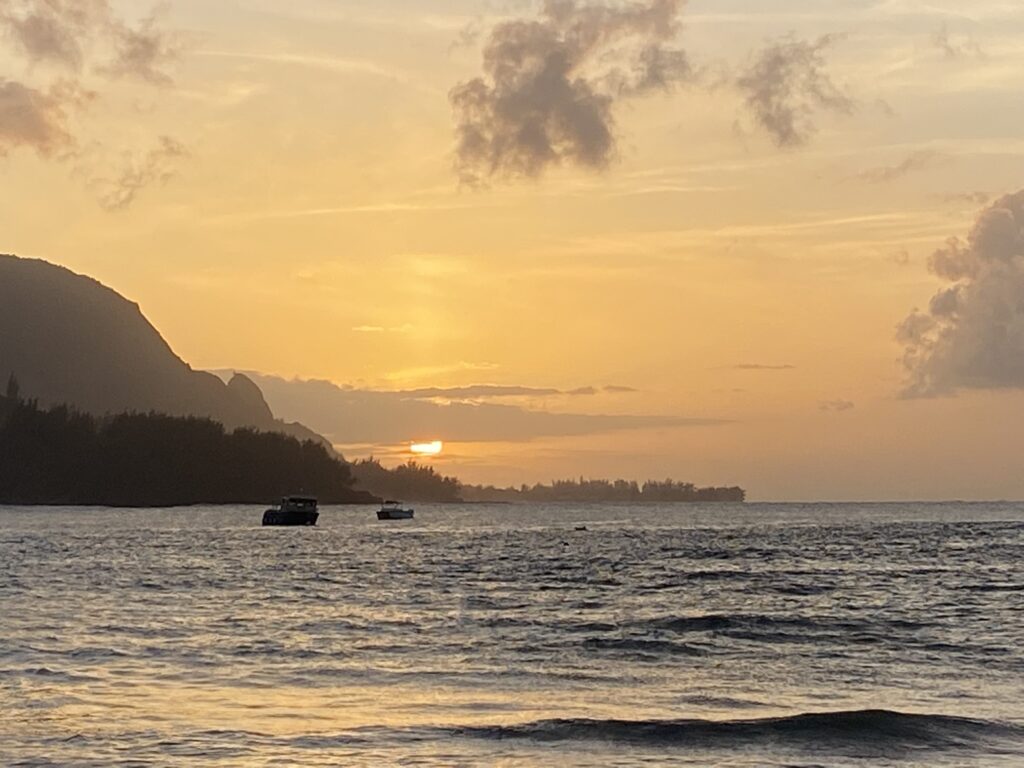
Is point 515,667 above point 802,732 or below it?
above

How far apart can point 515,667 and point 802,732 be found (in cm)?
1436

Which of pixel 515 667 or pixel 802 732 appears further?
pixel 515 667

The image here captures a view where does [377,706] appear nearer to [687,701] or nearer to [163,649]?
[687,701]

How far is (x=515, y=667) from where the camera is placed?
4697 centimetres

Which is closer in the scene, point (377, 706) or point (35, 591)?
point (377, 706)

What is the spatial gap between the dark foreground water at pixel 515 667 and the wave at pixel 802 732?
0.35 feet

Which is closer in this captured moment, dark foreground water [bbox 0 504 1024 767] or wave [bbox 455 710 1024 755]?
dark foreground water [bbox 0 504 1024 767]

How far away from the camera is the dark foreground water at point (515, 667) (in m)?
32.5

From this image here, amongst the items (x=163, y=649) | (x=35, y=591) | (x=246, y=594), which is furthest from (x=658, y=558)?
(x=163, y=649)

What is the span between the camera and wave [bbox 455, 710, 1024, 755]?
33500 mm

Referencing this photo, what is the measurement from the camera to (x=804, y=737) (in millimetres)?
34094

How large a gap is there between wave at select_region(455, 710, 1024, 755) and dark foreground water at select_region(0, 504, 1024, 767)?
11cm

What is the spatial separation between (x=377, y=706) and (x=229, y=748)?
7.31m

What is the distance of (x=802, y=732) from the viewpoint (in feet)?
114
